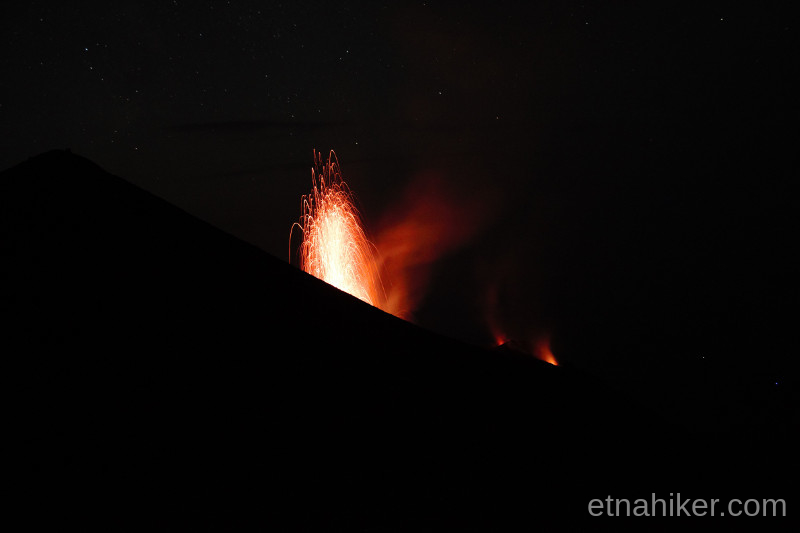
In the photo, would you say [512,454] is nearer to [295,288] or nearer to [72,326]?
[295,288]

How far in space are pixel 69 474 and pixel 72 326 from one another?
25.7 inches

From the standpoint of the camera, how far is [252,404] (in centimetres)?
196

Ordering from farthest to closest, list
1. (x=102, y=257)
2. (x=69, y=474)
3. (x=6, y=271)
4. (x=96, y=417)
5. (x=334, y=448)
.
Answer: (x=102, y=257) → (x=6, y=271) → (x=334, y=448) → (x=96, y=417) → (x=69, y=474)

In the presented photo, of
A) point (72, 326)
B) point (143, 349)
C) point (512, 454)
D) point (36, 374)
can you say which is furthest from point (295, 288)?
point (512, 454)

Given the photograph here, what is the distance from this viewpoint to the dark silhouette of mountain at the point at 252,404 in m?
1.67

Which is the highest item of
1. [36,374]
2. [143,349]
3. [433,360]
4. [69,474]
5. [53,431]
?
[433,360]

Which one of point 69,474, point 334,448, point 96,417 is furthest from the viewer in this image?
point 334,448

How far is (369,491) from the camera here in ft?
5.97

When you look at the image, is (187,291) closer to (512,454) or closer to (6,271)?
(6,271)

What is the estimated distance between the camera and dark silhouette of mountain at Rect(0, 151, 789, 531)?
1667 mm

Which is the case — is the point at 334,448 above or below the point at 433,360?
below

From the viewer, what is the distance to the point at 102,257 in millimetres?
2295

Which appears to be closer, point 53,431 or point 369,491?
point 53,431

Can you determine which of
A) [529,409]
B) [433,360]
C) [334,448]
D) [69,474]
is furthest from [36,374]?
[529,409]
